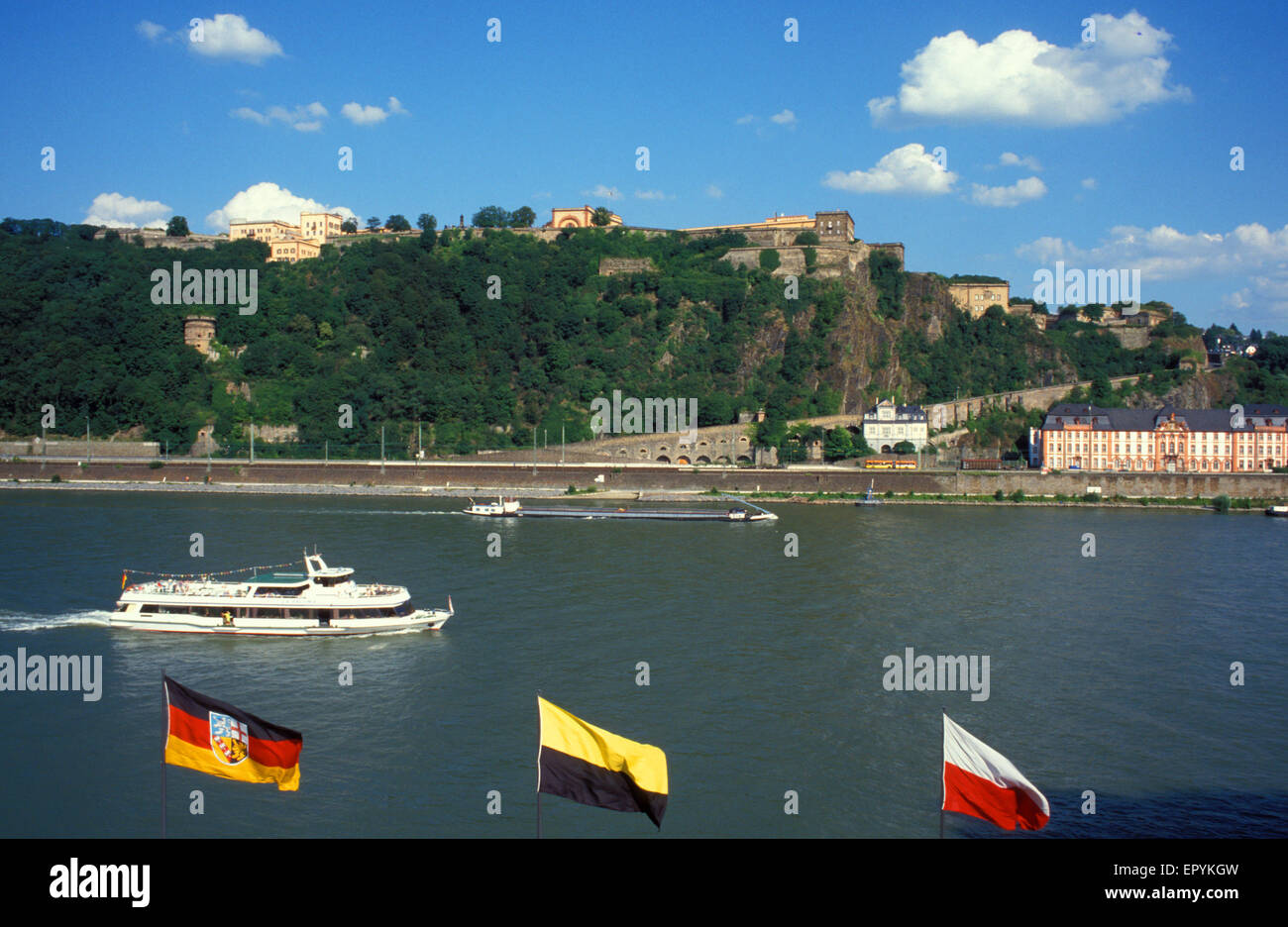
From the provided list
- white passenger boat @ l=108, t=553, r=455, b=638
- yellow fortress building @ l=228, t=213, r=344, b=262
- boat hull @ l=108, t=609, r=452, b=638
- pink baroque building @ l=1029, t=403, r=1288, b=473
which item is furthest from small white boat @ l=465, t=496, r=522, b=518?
yellow fortress building @ l=228, t=213, r=344, b=262

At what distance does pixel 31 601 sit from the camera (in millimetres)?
22266

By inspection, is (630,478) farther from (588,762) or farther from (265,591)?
(588,762)

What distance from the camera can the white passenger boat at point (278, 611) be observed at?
2031cm

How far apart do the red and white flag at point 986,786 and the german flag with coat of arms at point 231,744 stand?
5.54 metres

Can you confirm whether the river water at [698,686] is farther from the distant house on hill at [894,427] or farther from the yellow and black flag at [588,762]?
the distant house on hill at [894,427]

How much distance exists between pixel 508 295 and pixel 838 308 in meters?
26.0

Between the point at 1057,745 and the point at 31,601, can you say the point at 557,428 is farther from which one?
the point at 1057,745

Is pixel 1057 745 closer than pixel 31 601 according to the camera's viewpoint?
Yes

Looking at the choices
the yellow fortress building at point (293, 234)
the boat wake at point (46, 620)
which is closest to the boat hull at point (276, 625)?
the boat wake at point (46, 620)

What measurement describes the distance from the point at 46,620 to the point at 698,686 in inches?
576
